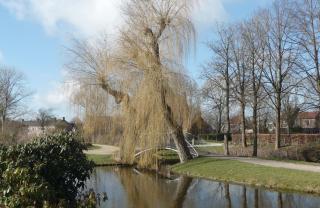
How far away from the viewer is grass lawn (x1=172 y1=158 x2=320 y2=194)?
17.9m

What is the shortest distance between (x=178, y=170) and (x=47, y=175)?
1593 cm

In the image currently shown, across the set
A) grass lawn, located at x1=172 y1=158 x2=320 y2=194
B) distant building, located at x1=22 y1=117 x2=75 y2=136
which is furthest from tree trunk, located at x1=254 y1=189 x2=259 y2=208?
distant building, located at x1=22 y1=117 x2=75 y2=136

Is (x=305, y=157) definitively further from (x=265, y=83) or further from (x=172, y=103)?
(x=172, y=103)

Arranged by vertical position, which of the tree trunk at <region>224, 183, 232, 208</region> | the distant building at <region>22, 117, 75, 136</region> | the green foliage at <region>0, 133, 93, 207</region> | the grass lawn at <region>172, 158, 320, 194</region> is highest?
the distant building at <region>22, 117, 75, 136</region>

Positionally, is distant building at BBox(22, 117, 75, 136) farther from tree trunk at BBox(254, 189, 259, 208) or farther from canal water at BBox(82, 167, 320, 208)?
tree trunk at BBox(254, 189, 259, 208)

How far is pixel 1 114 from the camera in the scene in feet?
187

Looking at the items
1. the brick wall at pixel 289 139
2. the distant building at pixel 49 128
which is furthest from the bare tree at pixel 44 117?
the brick wall at pixel 289 139

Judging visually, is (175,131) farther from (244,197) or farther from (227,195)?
(244,197)

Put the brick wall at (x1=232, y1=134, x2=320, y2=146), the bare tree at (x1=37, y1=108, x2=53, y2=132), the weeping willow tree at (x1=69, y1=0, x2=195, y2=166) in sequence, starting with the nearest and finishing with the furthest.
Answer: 1. the weeping willow tree at (x1=69, y1=0, x2=195, y2=166)
2. the brick wall at (x1=232, y1=134, x2=320, y2=146)
3. the bare tree at (x1=37, y1=108, x2=53, y2=132)

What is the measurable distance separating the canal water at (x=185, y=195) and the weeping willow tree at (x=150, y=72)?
3.12 meters

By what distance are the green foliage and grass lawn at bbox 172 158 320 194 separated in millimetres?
9655

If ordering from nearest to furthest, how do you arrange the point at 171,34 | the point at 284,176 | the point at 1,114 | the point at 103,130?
the point at 284,176 → the point at 171,34 → the point at 103,130 → the point at 1,114

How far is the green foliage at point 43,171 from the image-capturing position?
9.64 meters

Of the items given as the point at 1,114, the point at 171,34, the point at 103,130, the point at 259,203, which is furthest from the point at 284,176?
the point at 1,114
